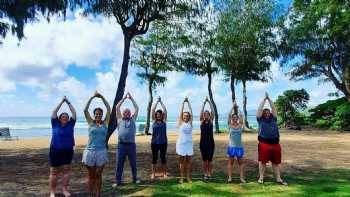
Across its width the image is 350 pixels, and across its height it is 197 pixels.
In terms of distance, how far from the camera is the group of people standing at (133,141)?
9438 millimetres

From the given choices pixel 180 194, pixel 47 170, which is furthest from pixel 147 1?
pixel 180 194

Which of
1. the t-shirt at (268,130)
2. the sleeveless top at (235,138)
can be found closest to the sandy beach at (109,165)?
the sleeveless top at (235,138)

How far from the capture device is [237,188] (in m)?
10.5

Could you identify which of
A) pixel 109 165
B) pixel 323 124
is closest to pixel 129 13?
pixel 109 165

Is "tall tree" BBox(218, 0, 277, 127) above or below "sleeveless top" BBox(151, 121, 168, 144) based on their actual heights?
above

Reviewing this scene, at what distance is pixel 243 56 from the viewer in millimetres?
35719

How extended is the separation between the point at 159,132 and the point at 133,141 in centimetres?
85

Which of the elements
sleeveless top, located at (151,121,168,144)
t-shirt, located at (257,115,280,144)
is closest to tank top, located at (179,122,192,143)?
sleeveless top, located at (151,121,168,144)

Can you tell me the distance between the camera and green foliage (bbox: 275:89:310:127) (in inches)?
1602

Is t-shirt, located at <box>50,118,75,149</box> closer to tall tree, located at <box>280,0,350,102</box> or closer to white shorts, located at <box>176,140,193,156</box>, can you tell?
white shorts, located at <box>176,140,193,156</box>

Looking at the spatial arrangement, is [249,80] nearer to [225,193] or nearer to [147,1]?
[147,1]

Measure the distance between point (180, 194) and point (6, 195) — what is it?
12.2ft

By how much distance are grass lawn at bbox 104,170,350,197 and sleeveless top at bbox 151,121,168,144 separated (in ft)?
3.14

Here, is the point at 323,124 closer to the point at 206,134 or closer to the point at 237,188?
the point at 206,134
